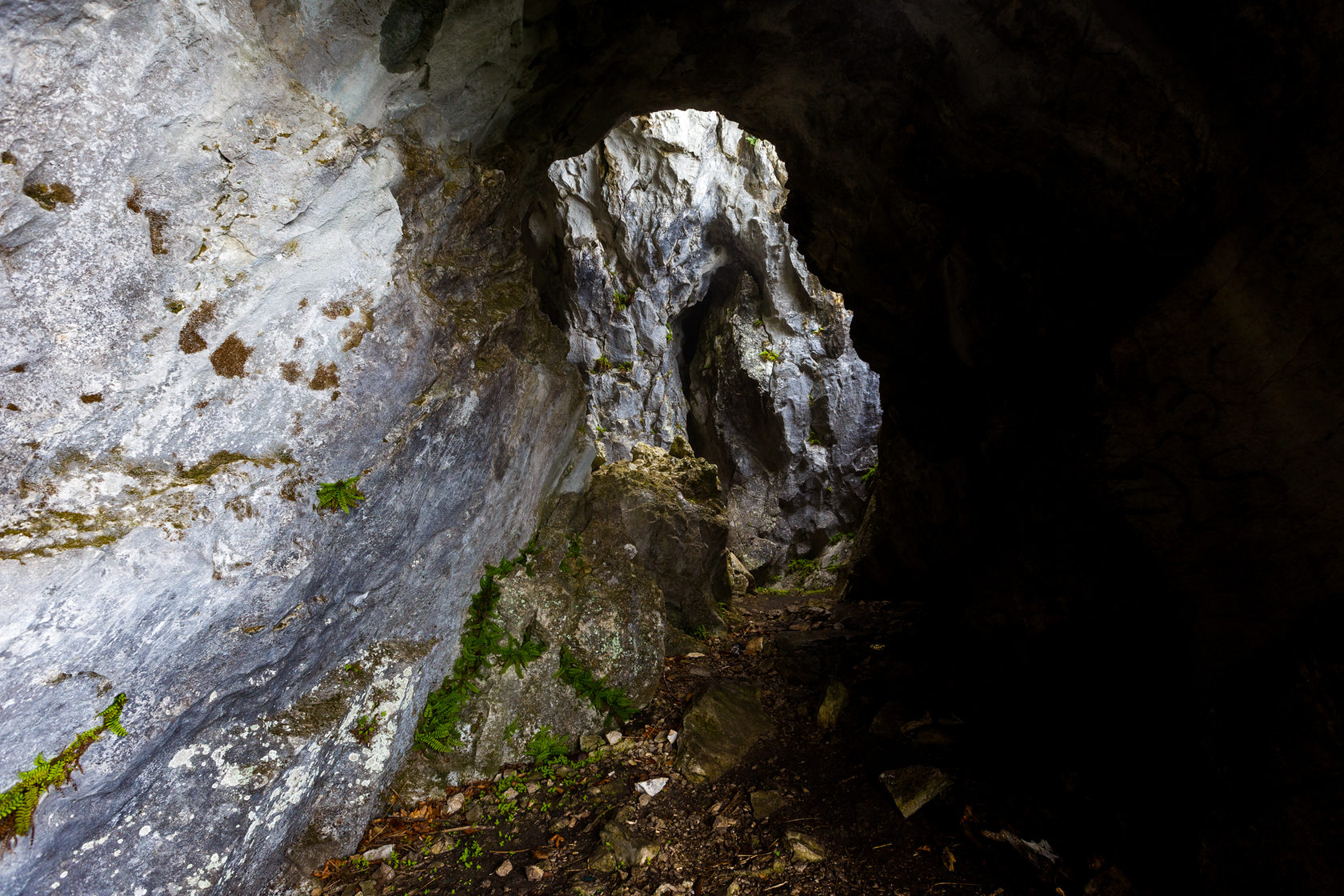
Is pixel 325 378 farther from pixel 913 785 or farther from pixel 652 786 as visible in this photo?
pixel 913 785

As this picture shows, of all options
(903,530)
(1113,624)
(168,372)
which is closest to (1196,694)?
(1113,624)

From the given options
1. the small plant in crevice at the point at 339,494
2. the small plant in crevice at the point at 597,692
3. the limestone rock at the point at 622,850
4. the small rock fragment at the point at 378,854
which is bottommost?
the small rock fragment at the point at 378,854

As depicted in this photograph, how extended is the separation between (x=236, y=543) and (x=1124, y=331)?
5.46m

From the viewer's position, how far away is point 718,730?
514cm

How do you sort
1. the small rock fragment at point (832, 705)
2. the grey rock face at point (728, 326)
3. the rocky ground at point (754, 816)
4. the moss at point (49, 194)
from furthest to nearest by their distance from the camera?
1. the grey rock face at point (728, 326)
2. the small rock fragment at point (832, 705)
3. the rocky ground at point (754, 816)
4. the moss at point (49, 194)

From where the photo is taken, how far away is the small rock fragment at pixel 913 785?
4.12 metres

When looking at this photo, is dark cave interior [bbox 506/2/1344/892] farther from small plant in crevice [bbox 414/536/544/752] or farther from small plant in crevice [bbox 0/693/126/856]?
small plant in crevice [bbox 0/693/126/856]

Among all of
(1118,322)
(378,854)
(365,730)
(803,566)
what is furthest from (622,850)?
(803,566)

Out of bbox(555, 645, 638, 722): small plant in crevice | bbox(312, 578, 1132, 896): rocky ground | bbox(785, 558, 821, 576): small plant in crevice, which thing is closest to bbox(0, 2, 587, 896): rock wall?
bbox(312, 578, 1132, 896): rocky ground

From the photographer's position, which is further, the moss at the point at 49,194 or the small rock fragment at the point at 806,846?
the small rock fragment at the point at 806,846

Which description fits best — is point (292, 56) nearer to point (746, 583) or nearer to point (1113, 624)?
point (1113, 624)

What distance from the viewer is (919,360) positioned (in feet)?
22.2

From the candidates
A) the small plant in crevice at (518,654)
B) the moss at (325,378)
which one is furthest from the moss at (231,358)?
the small plant in crevice at (518,654)

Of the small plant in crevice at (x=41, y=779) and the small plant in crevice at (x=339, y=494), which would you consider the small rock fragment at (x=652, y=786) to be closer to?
the small plant in crevice at (x=339, y=494)
